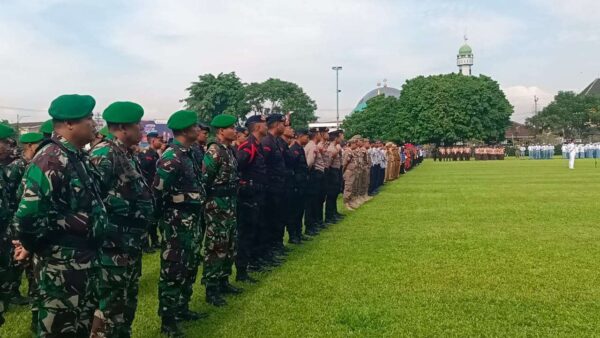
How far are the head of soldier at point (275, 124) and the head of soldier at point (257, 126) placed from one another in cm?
64

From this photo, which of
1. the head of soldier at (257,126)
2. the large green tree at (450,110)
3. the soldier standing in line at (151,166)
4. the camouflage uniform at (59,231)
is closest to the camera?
the camouflage uniform at (59,231)

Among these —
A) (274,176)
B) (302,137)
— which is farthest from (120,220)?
(302,137)

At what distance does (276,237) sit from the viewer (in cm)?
867

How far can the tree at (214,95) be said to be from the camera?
194 feet

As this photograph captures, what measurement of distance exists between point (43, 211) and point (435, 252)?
6381mm

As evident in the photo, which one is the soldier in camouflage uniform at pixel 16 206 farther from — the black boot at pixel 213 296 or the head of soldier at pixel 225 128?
the head of soldier at pixel 225 128

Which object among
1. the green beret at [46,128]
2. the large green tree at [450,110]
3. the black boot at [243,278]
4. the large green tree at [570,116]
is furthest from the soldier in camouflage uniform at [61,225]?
the large green tree at [570,116]

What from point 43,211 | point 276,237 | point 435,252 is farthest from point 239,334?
point 435,252

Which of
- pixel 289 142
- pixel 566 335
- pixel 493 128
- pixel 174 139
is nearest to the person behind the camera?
pixel 566 335

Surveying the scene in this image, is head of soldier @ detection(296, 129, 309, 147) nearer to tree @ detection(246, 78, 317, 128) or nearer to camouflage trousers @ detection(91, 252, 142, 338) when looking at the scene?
camouflage trousers @ detection(91, 252, 142, 338)

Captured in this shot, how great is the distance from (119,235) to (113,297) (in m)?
0.43

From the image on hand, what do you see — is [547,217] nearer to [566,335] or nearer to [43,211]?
[566,335]

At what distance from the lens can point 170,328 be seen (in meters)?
5.11

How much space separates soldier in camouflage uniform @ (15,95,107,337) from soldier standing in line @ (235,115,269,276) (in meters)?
3.69
